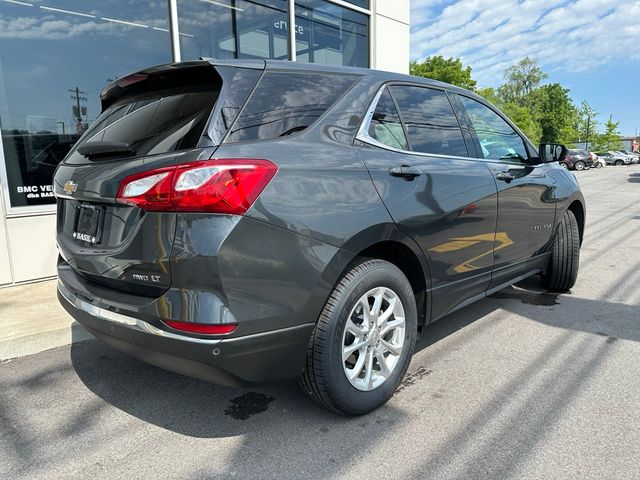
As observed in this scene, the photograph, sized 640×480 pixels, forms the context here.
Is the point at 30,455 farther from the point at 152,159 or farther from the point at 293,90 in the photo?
the point at 293,90

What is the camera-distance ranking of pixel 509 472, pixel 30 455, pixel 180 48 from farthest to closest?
pixel 180 48, pixel 30 455, pixel 509 472

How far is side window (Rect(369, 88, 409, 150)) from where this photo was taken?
2650 millimetres

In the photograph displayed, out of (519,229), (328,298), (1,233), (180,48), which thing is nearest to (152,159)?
(328,298)

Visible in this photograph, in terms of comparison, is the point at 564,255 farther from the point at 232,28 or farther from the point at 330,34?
the point at 330,34

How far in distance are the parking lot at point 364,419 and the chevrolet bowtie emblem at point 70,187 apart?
48.1 inches

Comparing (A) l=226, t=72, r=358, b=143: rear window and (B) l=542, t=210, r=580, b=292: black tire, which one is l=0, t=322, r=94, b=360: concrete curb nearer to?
(A) l=226, t=72, r=358, b=143: rear window

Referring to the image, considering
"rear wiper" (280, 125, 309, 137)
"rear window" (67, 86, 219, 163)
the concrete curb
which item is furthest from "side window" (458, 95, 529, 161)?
the concrete curb

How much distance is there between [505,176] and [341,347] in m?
1.98

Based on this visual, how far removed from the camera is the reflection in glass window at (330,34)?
25.0 feet

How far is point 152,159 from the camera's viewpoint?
6.84 ft

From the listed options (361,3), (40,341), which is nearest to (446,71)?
(361,3)

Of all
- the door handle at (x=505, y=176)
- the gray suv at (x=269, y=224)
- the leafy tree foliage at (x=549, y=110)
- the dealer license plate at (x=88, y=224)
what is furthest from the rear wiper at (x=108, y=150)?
the leafy tree foliage at (x=549, y=110)

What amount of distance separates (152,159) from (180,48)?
192 inches

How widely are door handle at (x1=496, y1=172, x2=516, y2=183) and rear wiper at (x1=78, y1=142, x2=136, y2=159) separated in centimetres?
246
